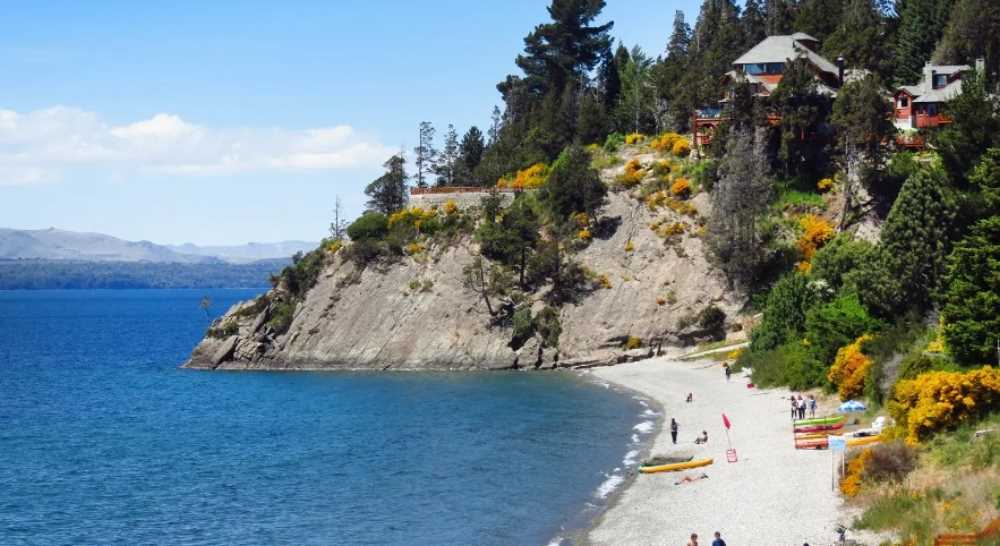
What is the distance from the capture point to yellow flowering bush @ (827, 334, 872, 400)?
56125 mm

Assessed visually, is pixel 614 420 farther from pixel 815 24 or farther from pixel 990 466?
pixel 815 24

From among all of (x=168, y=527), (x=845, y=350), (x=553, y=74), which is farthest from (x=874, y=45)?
(x=168, y=527)

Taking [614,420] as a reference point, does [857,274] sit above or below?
above

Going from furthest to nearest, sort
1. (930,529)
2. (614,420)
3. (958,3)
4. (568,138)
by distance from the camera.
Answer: (568,138) → (958,3) → (614,420) → (930,529)

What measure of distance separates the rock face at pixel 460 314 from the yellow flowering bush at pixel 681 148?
296 inches

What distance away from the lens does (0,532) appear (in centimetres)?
4591

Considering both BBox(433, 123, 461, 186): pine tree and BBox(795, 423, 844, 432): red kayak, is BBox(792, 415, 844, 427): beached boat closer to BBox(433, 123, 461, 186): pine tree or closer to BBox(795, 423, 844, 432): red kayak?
BBox(795, 423, 844, 432): red kayak

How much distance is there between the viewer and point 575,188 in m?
105

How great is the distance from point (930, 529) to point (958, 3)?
88127mm

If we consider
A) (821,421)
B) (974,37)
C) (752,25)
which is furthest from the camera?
(752,25)

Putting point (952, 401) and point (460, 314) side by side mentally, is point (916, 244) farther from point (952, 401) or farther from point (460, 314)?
point (460, 314)

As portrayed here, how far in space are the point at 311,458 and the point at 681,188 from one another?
177 ft

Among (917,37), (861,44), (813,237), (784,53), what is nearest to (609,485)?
(813,237)

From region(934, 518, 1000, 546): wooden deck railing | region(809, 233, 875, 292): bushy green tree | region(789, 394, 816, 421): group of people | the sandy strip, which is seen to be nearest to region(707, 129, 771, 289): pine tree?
region(809, 233, 875, 292): bushy green tree
